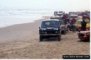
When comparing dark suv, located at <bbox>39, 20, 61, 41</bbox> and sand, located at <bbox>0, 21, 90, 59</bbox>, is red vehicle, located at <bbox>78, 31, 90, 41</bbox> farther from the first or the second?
dark suv, located at <bbox>39, 20, 61, 41</bbox>

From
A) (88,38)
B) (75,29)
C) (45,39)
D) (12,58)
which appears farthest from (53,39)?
(12,58)

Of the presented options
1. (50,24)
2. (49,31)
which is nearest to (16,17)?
(50,24)

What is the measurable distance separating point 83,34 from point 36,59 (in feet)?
22.5

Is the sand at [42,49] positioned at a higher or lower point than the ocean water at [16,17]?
higher

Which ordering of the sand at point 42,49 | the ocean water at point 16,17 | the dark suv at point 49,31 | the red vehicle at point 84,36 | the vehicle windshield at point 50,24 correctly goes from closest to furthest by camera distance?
the sand at point 42,49 < the red vehicle at point 84,36 < the dark suv at point 49,31 < the vehicle windshield at point 50,24 < the ocean water at point 16,17

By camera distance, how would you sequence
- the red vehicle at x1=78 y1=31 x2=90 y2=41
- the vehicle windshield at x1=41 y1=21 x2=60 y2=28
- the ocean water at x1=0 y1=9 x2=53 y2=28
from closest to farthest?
the red vehicle at x1=78 y1=31 x2=90 y2=41 → the vehicle windshield at x1=41 y1=21 x2=60 y2=28 → the ocean water at x1=0 y1=9 x2=53 y2=28

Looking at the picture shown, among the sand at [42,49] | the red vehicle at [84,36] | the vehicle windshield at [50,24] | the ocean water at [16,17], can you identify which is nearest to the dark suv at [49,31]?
the vehicle windshield at [50,24]

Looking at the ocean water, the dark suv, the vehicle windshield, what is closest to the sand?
the dark suv

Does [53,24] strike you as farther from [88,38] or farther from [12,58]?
[12,58]

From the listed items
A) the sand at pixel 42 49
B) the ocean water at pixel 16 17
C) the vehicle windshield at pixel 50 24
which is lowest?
the ocean water at pixel 16 17

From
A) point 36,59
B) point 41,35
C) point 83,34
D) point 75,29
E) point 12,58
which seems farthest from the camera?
point 75,29

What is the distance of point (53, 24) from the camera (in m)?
21.4

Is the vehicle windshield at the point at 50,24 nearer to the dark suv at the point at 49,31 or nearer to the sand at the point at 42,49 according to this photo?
the dark suv at the point at 49,31

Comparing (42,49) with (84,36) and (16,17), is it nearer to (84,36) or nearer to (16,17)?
(84,36)
